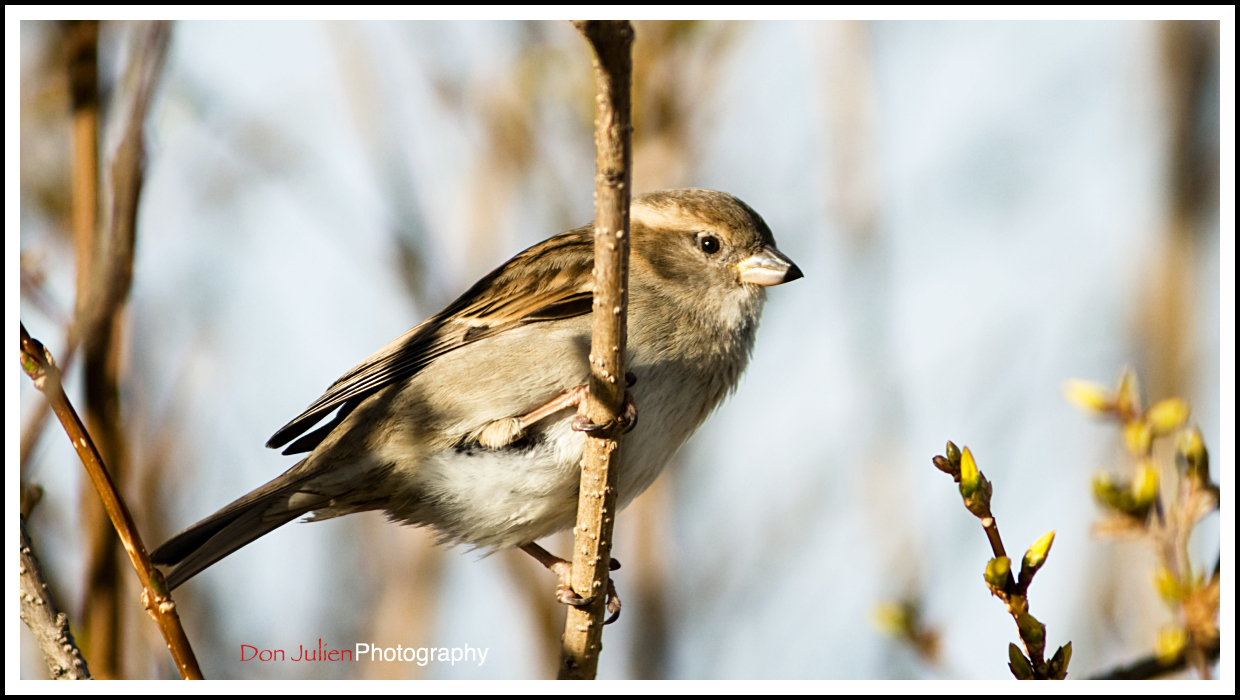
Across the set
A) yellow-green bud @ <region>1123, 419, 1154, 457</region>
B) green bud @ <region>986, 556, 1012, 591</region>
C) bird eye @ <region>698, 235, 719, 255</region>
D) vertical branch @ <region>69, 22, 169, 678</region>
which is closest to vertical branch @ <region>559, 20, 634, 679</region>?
green bud @ <region>986, 556, 1012, 591</region>

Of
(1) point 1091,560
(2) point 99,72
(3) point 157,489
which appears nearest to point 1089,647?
(1) point 1091,560

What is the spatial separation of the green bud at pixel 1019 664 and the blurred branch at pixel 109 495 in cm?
166

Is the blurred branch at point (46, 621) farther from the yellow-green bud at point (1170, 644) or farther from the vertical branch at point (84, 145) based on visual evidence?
the yellow-green bud at point (1170, 644)

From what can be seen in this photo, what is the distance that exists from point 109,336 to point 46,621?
0.92 meters

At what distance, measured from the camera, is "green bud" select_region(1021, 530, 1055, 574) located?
1.84m

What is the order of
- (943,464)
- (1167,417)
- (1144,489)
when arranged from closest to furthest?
(1144,489)
(1167,417)
(943,464)

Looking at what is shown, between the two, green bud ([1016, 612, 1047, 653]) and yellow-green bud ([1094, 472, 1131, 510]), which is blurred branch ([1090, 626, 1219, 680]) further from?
yellow-green bud ([1094, 472, 1131, 510])

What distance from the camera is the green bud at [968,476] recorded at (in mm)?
1740

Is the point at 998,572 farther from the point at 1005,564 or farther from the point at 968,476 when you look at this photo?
the point at 968,476

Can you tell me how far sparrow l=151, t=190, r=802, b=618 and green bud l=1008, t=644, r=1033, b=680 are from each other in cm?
139

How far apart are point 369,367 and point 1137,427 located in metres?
2.55

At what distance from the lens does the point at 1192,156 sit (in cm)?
459

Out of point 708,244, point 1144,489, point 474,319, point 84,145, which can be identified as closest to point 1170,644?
point 1144,489

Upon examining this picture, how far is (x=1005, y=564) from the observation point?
5.70ft
